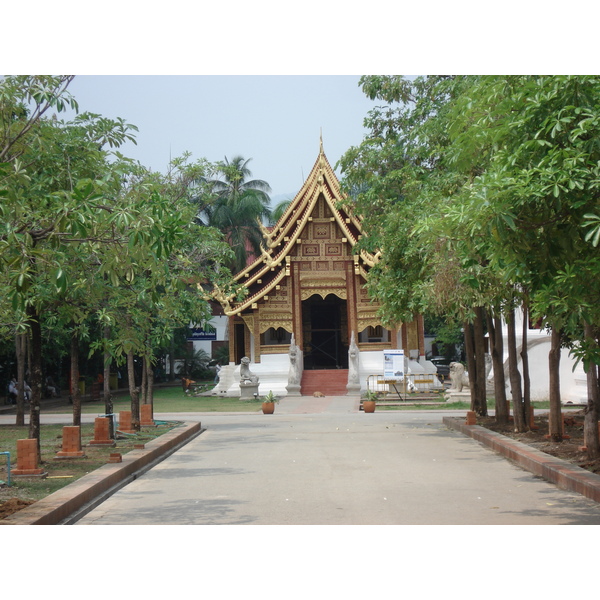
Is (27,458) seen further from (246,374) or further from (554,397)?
(246,374)

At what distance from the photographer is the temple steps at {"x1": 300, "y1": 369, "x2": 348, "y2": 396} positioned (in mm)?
35250

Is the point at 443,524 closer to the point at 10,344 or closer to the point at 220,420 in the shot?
the point at 220,420

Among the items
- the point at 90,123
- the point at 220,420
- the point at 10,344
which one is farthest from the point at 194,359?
the point at 90,123

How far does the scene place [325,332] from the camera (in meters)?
42.2

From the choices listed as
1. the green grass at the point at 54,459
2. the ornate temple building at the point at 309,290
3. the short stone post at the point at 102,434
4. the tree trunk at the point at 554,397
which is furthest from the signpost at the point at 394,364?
the short stone post at the point at 102,434

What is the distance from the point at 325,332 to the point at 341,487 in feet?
106

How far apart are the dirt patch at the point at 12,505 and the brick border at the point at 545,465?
237 inches

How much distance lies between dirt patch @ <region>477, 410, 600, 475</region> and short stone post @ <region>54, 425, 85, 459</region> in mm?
7319

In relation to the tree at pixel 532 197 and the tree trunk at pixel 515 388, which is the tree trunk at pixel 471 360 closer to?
the tree trunk at pixel 515 388

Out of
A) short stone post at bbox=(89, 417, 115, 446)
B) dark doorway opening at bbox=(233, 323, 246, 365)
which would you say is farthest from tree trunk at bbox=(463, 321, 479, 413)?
dark doorway opening at bbox=(233, 323, 246, 365)

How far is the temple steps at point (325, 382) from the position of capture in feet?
116

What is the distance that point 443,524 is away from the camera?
7496mm

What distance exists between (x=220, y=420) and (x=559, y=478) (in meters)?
15.0

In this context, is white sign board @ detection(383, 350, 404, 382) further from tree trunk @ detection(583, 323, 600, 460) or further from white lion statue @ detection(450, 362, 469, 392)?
tree trunk @ detection(583, 323, 600, 460)
